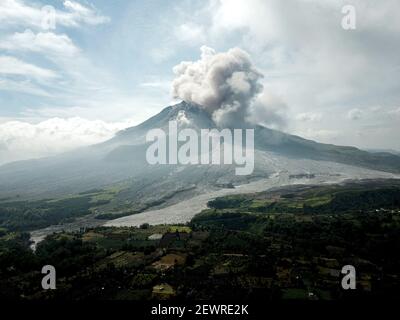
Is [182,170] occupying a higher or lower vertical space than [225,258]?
higher

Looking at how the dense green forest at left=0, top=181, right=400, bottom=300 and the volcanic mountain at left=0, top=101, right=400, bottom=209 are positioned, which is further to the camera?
the volcanic mountain at left=0, top=101, right=400, bottom=209

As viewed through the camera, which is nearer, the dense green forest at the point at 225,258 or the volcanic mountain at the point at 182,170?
the dense green forest at the point at 225,258

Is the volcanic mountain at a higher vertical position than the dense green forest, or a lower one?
A: higher

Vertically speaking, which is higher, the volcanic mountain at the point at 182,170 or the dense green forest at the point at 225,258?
the volcanic mountain at the point at 182,170

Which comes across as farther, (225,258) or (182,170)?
(182,170)
